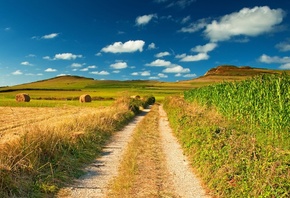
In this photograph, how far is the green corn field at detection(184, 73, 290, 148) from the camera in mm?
14242

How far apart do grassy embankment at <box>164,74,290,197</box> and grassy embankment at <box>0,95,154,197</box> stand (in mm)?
3960

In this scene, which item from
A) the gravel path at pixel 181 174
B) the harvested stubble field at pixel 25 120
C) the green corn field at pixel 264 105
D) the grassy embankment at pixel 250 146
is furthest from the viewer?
the green corn field at pixel 264 105

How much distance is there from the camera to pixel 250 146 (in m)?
9.62

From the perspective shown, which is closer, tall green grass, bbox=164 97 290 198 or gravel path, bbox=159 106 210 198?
tall green grass, bbox=164 97 290 198

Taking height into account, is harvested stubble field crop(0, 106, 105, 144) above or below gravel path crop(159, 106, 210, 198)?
above

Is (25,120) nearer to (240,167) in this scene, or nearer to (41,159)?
(41,159)

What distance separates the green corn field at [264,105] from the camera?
14.2 meters

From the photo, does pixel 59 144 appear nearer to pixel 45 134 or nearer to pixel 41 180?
pixel 45 134

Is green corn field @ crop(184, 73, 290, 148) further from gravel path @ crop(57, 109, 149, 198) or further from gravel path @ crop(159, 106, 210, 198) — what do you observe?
gravel path @ crop(57, 109, 149, 198)

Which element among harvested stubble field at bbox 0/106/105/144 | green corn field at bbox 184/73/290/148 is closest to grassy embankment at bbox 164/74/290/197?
green corn field at bbox 184/73/290/148

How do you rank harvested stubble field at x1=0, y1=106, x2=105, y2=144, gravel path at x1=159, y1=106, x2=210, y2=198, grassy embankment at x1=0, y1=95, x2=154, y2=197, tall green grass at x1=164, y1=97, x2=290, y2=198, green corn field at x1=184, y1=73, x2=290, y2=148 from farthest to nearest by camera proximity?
green corn field at x1=184, y1=73, x2=290, y2=148
harvested stubble field at x1=0, y1=106, x2=105, y2=144
gravel path at x1=159, y1=106, x2=210, y2=198
grassy embankment at x1=0, y1=95, x2=154, y2=197
tall green grass at x1=164, y1=97, x2=290, y2=198

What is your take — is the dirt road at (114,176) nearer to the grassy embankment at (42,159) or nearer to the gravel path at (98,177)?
the gravel path at (98,177)

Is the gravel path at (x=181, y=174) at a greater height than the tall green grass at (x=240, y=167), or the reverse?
the tall green grass at (x=240, y=167)

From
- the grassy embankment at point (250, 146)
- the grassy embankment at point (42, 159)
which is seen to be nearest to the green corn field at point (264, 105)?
the grassy embankment at point (250, 146)
